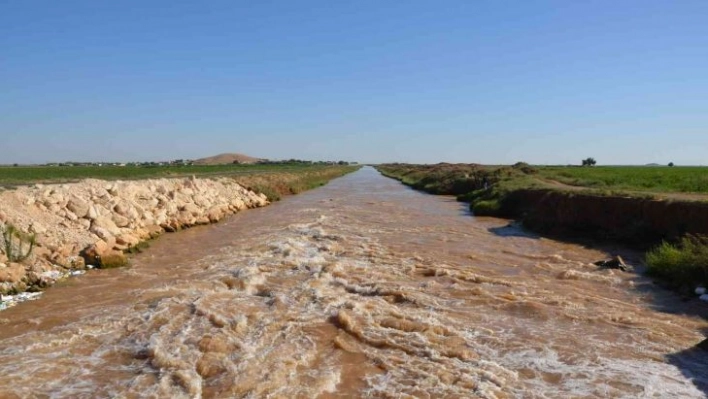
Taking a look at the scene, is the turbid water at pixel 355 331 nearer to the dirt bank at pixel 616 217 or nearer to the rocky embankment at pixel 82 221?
the rocky embankment at pixel 82 221

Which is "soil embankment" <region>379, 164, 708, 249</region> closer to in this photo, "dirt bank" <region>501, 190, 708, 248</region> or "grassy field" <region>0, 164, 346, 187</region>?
"dirt bank" <region>501, 190, 708, 248</region>

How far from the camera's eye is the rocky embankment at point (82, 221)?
1211cm

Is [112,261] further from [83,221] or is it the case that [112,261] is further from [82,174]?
[82,174]

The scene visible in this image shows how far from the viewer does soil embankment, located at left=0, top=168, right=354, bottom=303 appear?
12156 mm

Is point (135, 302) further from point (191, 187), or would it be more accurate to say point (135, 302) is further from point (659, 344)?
point (191, 187)

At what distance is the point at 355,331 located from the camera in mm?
8703

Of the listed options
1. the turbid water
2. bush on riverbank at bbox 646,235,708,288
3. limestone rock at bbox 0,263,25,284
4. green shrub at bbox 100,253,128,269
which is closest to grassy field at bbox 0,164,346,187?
green shrub at bbox 100,253,128,269

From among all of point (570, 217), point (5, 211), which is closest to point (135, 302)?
point (5, 211)

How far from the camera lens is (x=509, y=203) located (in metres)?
26.9

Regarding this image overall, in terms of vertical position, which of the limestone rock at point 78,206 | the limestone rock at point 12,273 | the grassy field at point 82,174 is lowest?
the limestone rock at point 12,273

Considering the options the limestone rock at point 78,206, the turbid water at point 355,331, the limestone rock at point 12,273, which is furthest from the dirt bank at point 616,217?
the limestone rock at point 12,273

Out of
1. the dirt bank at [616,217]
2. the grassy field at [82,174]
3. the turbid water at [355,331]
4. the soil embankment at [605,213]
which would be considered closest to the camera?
the turbid water at [355,331]

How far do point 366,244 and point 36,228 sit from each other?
399 inches

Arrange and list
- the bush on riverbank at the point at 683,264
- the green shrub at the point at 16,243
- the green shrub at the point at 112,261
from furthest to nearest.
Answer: the green shrub at the point at 112,261, the green shrub at the point at 16,243, the bush on riverbank at the point at 683,264
